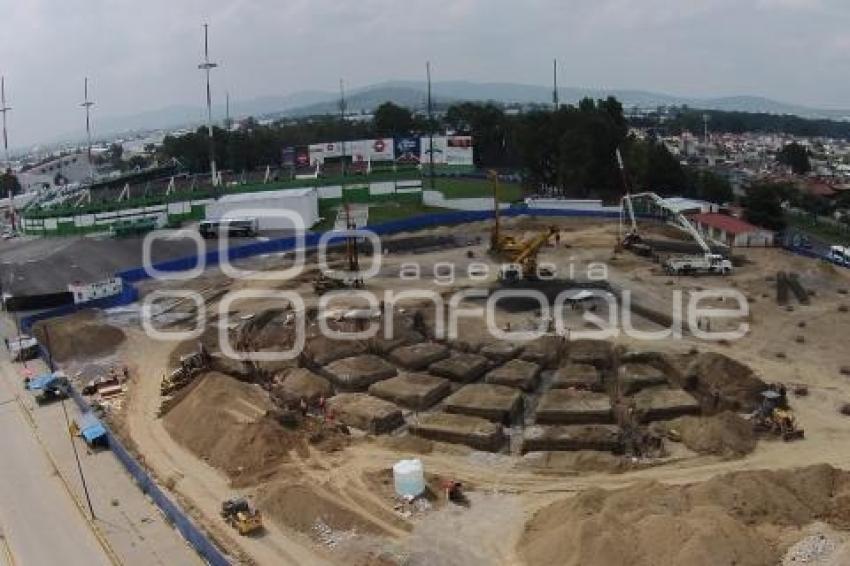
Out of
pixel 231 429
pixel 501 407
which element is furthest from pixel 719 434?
pixel 231 429

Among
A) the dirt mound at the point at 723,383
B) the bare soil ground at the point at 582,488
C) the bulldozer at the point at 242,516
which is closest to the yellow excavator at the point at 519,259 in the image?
the bare soil ground at the point at 582,488

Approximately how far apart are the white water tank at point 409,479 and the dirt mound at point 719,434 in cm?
839

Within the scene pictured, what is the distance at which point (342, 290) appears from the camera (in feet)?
139

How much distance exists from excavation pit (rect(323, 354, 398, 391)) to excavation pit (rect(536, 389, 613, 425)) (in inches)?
249

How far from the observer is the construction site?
61.7 feet

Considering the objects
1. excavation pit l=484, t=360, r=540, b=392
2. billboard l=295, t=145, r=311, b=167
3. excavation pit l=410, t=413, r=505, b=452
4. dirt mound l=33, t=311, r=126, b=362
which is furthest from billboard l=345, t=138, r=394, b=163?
excavation pit l=410, t=413, r=505, b=452

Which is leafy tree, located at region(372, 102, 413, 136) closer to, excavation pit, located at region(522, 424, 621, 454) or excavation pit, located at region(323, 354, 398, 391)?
excavation pit, located at region(323, 354, 398, 391)

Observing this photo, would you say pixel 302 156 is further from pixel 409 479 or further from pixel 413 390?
pixel 409 479

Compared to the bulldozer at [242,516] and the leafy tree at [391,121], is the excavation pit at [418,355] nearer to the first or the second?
the bulldozer at [242,516]

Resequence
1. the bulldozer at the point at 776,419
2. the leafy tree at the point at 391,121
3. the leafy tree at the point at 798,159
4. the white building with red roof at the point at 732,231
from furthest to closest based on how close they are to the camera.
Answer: the leafy tree at the point at 798,159
the leafy tree at the point at 391,121
the white building with red roof at the point at 732,231
the bulldozer at the point at 776,419

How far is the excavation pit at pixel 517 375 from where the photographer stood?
28516 mm

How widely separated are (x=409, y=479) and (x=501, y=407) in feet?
19.0

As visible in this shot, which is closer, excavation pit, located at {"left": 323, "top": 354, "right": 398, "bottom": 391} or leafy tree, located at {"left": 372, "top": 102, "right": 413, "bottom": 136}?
excavation pit, located at {"left": 323, "top": 354, "right": 398, "bottom": 391}

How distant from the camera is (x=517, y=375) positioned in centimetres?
2886
